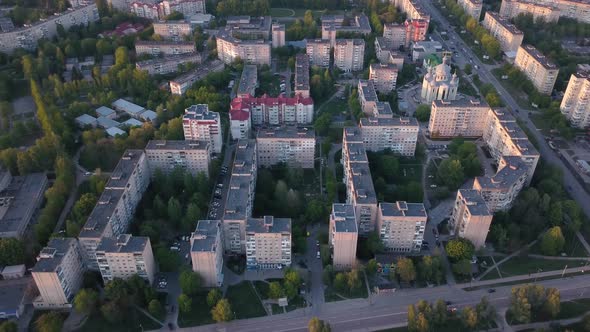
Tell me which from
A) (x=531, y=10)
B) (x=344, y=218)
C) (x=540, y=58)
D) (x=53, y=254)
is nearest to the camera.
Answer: (x=53, y=254)

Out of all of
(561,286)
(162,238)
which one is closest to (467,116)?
(561,286)

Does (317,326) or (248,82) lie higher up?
(248,82)

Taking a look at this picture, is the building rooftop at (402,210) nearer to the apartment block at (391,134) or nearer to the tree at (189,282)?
the apartment block at (391,134)

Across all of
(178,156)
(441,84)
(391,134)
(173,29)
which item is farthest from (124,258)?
(173,29)

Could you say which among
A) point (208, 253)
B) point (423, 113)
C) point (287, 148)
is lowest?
point (423, 113)

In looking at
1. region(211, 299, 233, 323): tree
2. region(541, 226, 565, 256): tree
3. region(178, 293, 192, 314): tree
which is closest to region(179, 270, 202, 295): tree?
region(178, 293, 192, 314): tree

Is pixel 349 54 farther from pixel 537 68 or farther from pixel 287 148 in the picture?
pixel 287 148

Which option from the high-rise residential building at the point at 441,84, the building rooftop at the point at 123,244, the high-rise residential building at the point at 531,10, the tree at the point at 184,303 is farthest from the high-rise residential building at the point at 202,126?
the high-rise residential building at the point at 531,10
